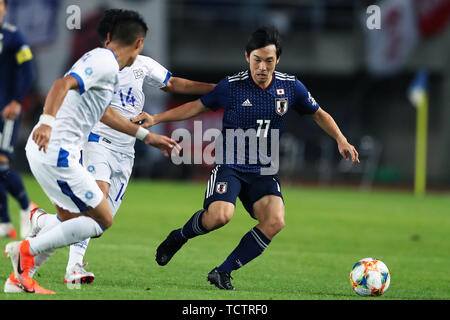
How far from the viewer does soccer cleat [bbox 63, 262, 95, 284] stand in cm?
680

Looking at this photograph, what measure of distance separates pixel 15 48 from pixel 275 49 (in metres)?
4.15

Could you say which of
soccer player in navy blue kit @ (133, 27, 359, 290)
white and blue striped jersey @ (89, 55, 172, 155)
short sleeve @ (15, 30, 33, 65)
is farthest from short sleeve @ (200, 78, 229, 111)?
short sleeve @ (15, 30, 33, 65)

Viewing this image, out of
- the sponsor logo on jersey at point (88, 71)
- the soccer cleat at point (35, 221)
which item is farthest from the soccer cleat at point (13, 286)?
the sponsor logo on jersey at point (88, 71)

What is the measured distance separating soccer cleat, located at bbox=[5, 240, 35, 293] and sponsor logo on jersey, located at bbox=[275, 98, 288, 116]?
250cm

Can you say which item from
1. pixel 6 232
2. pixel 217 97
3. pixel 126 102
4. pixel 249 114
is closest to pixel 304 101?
pixel 249 114

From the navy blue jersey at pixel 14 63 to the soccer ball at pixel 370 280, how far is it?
490 cm

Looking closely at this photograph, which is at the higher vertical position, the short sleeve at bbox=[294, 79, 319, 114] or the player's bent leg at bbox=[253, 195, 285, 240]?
the short sleeve at bbox=[294, 79, 319, 114]

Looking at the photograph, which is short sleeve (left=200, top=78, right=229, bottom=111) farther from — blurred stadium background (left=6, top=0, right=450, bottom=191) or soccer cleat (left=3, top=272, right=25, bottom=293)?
blurred stadium background (left=6, top=0, right=450, bottom=191)

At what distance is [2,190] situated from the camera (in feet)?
33.6

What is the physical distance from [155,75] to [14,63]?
308cm

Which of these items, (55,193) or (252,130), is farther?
(252,130)

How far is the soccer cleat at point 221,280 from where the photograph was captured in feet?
22.5

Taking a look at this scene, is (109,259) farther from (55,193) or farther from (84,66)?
(84,66)
